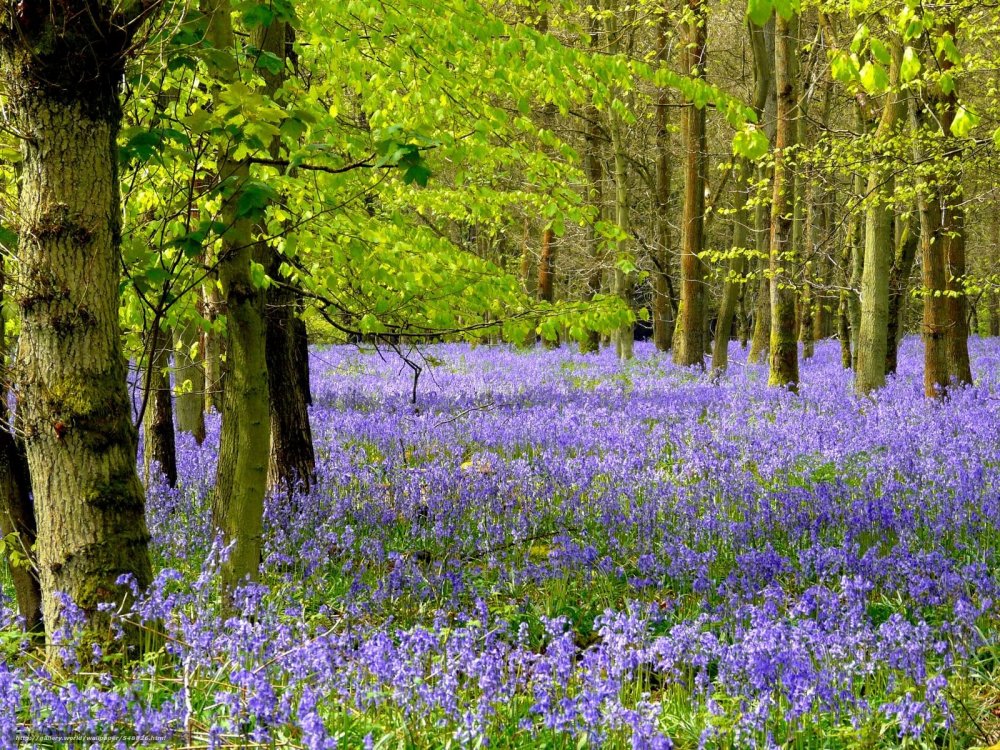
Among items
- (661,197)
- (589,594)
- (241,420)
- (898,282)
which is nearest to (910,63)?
(589,594)

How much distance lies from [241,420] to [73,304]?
142 cm

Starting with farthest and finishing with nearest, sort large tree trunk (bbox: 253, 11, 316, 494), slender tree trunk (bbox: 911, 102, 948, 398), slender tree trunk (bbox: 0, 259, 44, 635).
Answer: slender tree trunk (bbox: 911, 102, 948, 398), large tree trunk (bbox: 253, 11, 316, 494), slender tree trunk (bbox: 0, 259, 44, 635)

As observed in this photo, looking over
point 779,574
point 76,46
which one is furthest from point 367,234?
point 779,574

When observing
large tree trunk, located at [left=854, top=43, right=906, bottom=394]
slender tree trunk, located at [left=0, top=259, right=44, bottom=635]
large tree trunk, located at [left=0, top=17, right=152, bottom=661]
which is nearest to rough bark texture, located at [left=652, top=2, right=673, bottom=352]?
large tree trunk, located at [left=854, top=43, right=906, bottom=394]

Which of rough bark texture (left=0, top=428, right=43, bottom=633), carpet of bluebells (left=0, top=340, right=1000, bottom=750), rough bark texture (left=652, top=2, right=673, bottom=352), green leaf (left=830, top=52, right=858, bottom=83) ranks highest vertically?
rough bark texture (left=652, top=2, right=673, bottom=352)

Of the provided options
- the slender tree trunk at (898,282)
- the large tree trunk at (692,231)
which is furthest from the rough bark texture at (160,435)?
the slender tree trunk at (898,282)

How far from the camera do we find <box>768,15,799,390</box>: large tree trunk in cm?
1266

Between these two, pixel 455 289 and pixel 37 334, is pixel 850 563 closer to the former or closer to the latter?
pixel 455 289

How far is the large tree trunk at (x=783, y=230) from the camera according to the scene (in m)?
12.7

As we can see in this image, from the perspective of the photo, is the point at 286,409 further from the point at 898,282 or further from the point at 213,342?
the point at 898,282

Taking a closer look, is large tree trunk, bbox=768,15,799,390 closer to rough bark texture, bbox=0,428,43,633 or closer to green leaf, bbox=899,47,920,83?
green leaf, bbox=899,47,920,83

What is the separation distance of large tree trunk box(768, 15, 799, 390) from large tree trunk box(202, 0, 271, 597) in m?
9.86

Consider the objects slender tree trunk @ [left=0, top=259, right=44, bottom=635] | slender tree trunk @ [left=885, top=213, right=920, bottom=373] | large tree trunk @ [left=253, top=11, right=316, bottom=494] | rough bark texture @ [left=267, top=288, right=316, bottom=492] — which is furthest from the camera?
slender tree trunk @ [left=885, top=213, right=920, bottom=373]

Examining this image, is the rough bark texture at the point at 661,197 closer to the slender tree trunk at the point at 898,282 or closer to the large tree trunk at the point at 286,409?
the slender tree trunk at the point at 898,282
